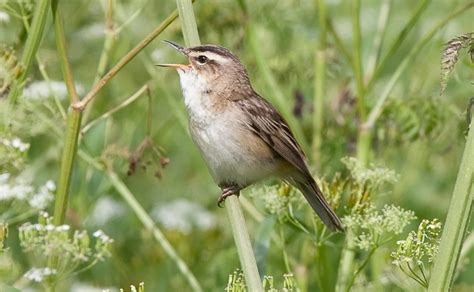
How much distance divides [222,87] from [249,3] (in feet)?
6.64

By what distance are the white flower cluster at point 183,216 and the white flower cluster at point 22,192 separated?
206cm

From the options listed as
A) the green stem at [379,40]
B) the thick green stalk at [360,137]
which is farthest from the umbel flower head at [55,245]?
the green stem at [379,40]

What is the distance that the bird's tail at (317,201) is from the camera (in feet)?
14.1

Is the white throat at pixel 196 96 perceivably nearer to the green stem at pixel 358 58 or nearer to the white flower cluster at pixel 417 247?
the green stem at pixel 358 58

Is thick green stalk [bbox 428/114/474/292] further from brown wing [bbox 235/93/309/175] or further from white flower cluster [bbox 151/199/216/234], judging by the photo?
white flower cluster [bbox 151/199/216/234]

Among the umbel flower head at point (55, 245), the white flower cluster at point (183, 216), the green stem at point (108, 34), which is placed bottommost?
the umbel flower head at point (55, 245)

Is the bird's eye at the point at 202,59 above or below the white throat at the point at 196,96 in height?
above

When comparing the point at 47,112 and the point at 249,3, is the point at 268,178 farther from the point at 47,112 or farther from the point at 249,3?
the point at 249,3

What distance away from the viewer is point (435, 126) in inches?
213

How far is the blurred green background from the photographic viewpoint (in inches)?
220

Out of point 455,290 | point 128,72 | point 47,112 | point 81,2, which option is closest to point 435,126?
point 455,290

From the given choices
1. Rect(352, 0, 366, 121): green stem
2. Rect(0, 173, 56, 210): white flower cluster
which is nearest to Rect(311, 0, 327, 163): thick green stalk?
Rect(352, 0, 366, 121): green stem

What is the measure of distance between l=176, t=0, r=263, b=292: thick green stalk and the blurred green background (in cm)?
150

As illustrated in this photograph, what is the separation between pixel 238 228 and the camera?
10.4 feet
